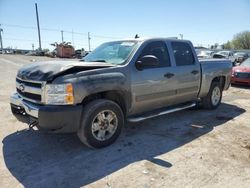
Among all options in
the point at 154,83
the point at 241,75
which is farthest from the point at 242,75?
the point at 154,83

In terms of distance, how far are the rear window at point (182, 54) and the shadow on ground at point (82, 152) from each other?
54.6 inches

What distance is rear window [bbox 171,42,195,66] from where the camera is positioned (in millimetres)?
5605

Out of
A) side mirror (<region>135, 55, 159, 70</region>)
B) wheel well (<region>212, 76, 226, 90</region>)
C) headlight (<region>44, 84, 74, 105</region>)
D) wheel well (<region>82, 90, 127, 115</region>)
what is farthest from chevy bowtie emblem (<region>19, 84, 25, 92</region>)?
wheel well (<region>212, 76, 226, 90</region>)

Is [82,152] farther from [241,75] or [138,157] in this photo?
[241,75]

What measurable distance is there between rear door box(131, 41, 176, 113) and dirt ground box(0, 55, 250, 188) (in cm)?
59

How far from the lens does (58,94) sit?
Result: 3.70 m

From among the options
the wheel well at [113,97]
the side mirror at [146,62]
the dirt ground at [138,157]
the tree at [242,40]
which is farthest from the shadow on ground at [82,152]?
the tree at [242,40]

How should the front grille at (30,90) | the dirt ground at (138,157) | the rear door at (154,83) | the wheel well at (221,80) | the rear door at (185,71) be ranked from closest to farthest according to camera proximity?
the dirt ground at (138,157)
the front grille at (30,90)
the rear door at (154,83)
the rear door at (185,71)
the wheel well at (221,80)

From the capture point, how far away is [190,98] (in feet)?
20.3

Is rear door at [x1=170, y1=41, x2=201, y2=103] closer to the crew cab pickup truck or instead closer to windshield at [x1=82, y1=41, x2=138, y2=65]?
the crew cab pickup truck

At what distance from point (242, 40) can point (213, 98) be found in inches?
3743

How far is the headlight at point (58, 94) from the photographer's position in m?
3.69

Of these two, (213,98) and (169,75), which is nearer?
(169,75)

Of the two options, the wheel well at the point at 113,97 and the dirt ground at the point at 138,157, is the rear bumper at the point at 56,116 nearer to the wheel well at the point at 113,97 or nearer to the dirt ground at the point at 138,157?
the wheel well at the point at 113,97
